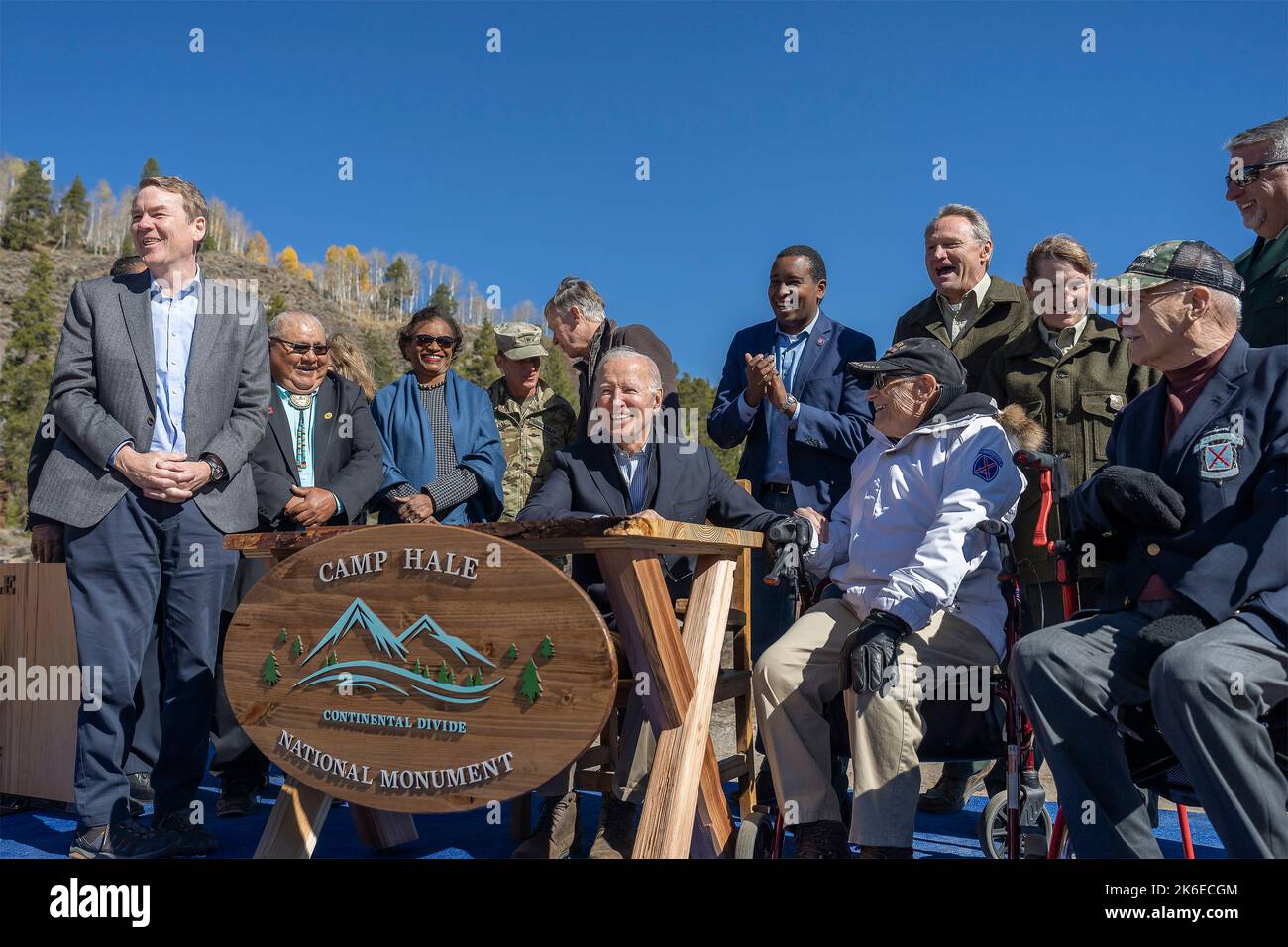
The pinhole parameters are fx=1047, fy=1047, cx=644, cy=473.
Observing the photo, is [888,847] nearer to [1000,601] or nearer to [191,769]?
[1000,601]

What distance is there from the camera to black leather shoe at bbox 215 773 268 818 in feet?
14.9

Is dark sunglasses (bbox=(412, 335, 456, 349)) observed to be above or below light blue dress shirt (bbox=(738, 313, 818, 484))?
above

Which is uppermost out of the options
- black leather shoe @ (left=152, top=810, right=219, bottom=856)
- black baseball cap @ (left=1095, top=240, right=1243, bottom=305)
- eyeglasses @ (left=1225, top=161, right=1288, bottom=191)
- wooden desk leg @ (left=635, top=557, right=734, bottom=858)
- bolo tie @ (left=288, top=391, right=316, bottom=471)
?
eyeglasses @ (left=1225, top=161, right=1288, bottom=191)

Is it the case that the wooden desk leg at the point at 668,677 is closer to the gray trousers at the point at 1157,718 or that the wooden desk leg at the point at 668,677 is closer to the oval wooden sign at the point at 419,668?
the oval wooden sign at the point at 419,668

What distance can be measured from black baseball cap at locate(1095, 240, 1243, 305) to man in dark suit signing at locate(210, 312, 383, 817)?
128 inches

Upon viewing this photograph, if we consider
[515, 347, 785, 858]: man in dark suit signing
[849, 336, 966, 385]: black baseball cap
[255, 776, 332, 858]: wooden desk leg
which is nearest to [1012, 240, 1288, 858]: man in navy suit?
[849, 336, 966, 385]: black baseball cap

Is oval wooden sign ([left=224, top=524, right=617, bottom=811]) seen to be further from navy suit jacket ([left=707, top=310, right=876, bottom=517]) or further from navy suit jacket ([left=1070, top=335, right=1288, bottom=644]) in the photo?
navy suit jacket ([left=707, top=310, right=876, bottom=517])

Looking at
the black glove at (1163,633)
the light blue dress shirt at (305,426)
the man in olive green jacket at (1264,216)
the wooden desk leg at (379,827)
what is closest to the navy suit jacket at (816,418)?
the man in olive green jacket at (1264,216)

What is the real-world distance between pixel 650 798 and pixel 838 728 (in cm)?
74

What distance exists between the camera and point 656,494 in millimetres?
3855

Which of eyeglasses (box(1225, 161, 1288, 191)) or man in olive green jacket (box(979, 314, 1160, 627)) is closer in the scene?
eyeglasses (box(1225, 161, 1288, 191))

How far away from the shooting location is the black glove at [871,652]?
9.55ft
